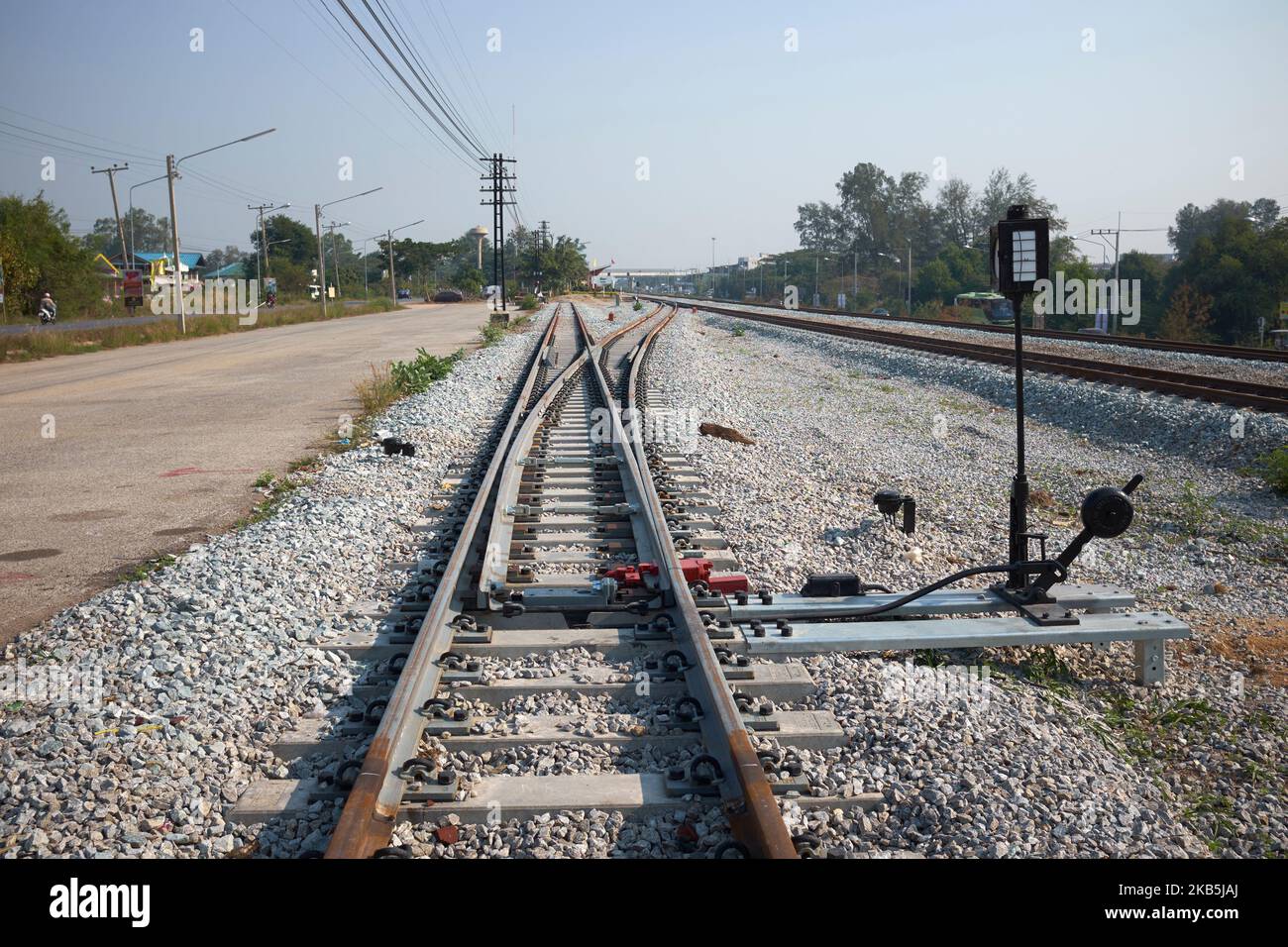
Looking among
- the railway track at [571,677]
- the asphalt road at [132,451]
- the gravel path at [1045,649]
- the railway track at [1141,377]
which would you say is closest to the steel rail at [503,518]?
the railway track at [571,677]

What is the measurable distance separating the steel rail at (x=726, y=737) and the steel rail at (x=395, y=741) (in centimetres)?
103

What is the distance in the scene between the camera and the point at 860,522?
7340 mm

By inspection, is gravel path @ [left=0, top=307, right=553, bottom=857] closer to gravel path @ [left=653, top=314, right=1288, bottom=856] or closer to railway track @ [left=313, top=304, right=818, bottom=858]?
railway track @ [left=313, top=304, right=818, bottom=858]

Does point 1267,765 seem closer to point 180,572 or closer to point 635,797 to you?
point 635,797

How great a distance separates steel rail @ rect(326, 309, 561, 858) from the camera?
2.85 metres

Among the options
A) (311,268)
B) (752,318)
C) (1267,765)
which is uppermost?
(311,268)

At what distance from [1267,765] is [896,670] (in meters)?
1.41

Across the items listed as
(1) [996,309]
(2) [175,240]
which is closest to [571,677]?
(2) [175,240]

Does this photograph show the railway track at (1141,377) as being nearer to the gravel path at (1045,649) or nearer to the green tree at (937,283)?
the gravel path at (1045,649)

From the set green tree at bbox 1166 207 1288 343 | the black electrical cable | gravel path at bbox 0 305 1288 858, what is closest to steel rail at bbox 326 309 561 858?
gravel path at bbox 0 305 1288 858

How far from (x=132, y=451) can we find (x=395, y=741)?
31.8 ft

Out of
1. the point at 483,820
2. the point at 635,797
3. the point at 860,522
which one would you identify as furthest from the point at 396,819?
the point at 860,522

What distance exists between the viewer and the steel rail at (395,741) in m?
2.85
